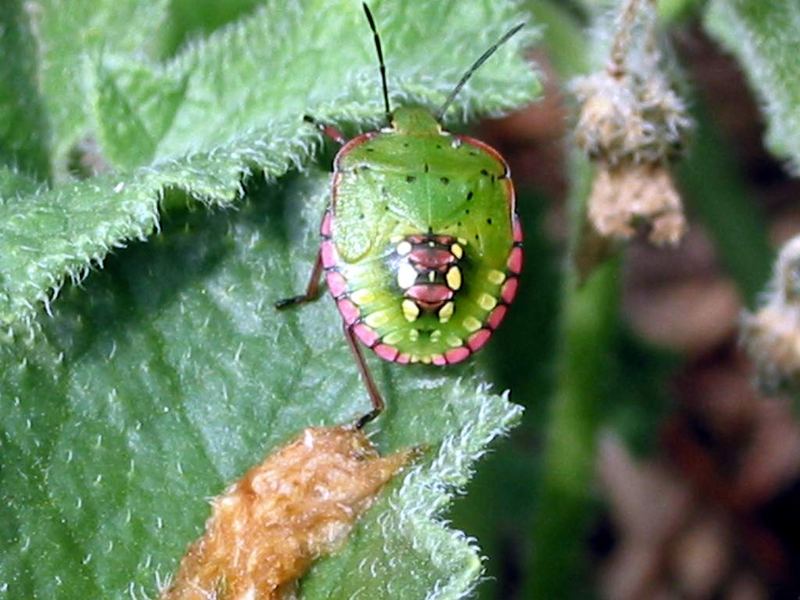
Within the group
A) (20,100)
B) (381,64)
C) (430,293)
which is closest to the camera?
(430,293)

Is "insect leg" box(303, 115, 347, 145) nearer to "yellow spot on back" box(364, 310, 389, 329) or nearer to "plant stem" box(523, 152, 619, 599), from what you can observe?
"yellow spot on back" box(364, 310, 389, 329)

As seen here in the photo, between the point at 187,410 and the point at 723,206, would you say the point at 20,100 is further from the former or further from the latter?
the point at 723,206

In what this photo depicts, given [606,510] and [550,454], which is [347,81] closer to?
[550,454]

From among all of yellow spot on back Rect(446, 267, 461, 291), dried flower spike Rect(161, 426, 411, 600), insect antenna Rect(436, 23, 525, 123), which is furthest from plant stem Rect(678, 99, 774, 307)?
dried flower spike Rect(161, 426, 411, 600)

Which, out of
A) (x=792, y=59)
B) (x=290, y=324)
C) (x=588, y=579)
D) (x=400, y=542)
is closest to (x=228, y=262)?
(x=290, y=324)

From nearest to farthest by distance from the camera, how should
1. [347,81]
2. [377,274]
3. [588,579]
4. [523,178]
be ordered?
[377,274], [347,81], [588,579], [523,178]

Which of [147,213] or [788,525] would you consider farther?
[788,525]

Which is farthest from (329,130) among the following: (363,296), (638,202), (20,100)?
(20,100)
